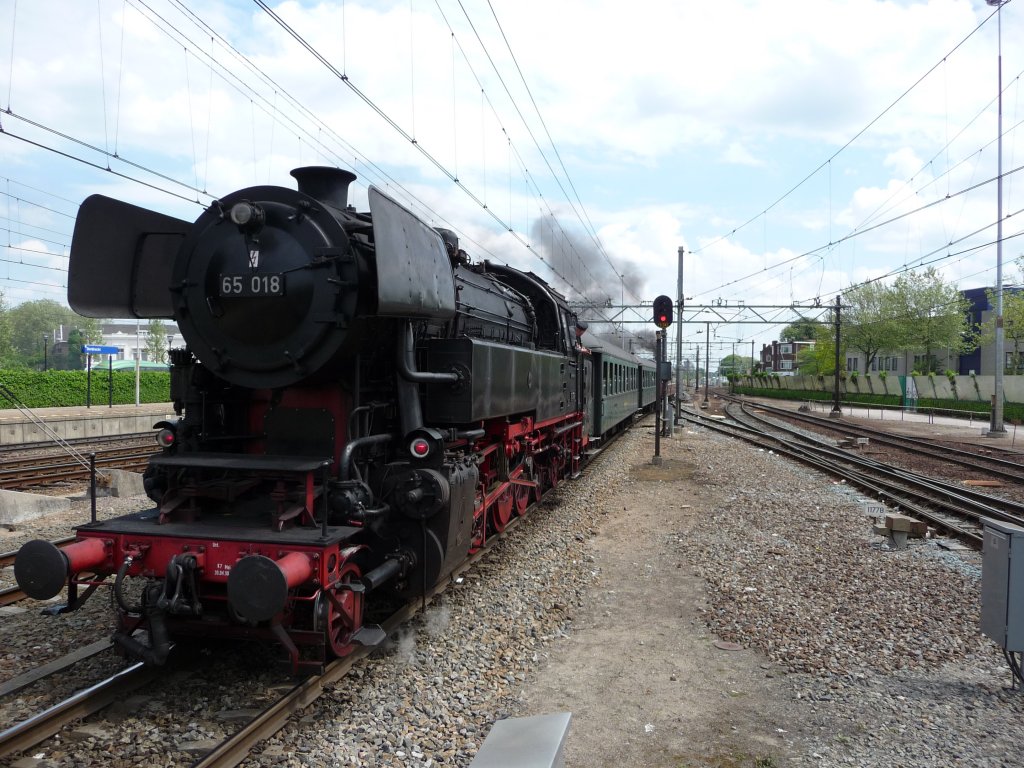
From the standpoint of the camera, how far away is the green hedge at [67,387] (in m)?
28.4

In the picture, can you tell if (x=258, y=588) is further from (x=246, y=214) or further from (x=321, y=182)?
(x=321, y=182)

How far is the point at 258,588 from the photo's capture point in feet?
12.7

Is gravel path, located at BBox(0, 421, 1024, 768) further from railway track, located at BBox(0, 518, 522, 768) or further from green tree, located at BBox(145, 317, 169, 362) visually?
green tree, located at BBox(145, 317, 169, 362)

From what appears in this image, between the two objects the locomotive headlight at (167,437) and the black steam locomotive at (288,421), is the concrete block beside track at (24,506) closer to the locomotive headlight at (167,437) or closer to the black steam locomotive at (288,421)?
the black steam locomotive at (288,421)

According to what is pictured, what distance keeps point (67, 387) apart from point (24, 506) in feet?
80.0

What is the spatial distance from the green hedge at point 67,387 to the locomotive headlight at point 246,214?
2674 centimetres

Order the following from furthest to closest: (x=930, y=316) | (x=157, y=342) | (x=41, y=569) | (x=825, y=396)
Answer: (x=157, y=342) → (x=825, y=396) → (x=930, y=316) → (x=41, y=569)

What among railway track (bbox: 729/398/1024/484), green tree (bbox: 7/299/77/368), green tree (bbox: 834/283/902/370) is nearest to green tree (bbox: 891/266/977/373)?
green tree (bbox: 834/283/902/370)

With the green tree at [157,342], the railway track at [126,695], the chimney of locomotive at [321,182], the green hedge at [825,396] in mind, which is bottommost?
the railway track at [126,695]

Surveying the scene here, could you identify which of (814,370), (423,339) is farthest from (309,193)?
(814,370)

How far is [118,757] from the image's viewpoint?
3.66m

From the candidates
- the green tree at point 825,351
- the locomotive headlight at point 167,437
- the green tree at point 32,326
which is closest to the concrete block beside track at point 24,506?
the locomotive headlight at point 167,437

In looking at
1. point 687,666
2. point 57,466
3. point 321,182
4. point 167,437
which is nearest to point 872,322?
point 57,466

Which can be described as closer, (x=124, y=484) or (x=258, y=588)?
(x=258, y=588)
